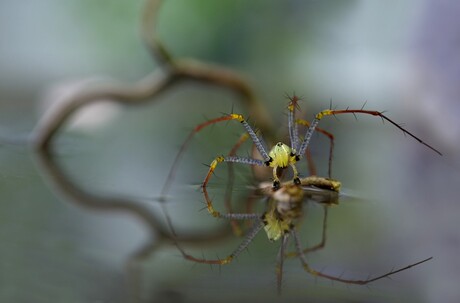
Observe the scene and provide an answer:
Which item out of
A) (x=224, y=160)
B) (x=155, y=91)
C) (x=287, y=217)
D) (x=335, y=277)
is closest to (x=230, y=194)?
(x=224, y=160)

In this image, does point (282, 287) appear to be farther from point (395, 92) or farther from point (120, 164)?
point (395, 92)

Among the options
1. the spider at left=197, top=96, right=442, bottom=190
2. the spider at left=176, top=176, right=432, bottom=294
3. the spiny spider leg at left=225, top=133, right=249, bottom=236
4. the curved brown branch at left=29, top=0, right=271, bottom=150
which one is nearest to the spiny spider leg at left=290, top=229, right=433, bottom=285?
the spider at left=176, top=176, right=432, bottom=294

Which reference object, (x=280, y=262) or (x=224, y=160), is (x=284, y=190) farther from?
(x=280, y=262)

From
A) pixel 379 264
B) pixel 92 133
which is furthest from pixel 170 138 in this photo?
pixel 379 264

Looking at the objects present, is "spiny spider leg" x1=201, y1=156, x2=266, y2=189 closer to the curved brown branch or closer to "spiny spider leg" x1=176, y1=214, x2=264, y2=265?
"spiny spider leg" x1=176, y1=214, x2=264, y2=265

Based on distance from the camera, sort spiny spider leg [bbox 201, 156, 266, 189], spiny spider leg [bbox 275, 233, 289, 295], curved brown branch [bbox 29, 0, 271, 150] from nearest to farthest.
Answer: spiny spider leg [bbox 275, 233, 289, 295], spiny spider leg [bbox 201, 156, 266, 189], curved brown branch [bbox 29, 0, 271, 150]

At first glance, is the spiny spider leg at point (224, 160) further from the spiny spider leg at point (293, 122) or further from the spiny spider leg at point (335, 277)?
the spiny spider leg at point (335, 277)
